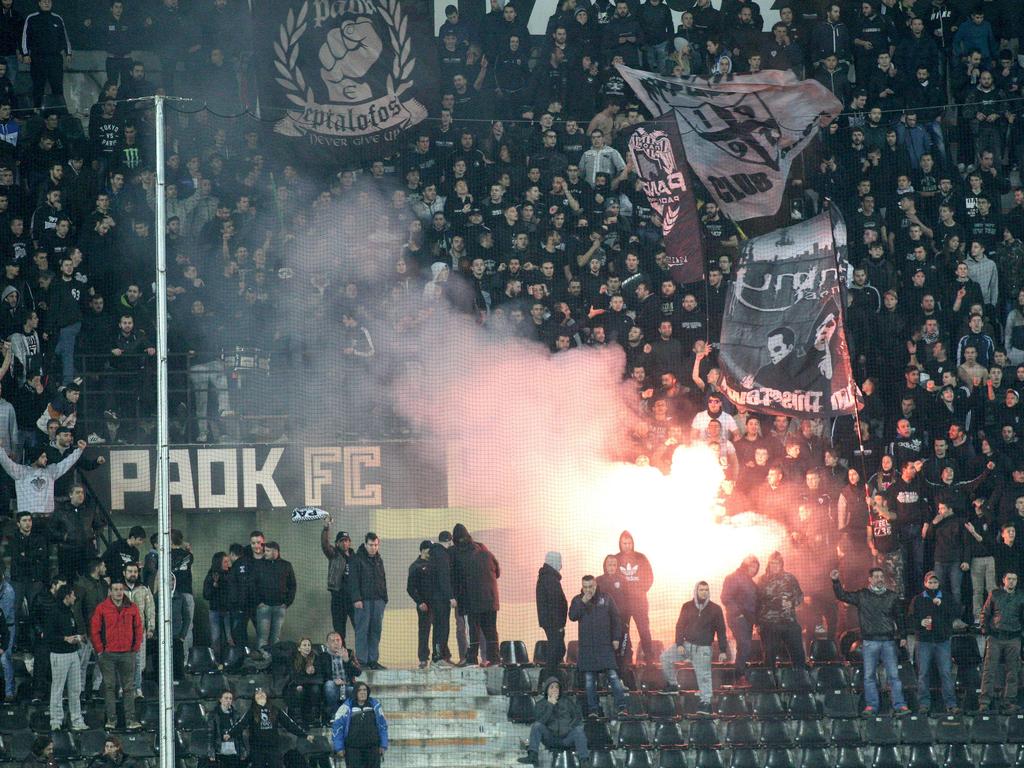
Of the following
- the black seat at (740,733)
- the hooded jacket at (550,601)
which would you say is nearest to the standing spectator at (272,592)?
the hooded jacket at (550,601)

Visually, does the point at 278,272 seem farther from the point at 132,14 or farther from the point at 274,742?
the point at 274,742

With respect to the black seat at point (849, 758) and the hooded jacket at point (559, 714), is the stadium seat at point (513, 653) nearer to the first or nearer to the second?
the hooded jacket at point (559, 714)

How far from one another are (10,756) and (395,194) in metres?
6.79

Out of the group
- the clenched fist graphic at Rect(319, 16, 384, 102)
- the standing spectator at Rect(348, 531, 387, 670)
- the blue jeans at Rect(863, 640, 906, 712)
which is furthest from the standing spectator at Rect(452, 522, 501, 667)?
the clenched fist graphic at Rect(319, 16, 384, 102)

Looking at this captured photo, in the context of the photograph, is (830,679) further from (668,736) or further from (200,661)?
(200,661)

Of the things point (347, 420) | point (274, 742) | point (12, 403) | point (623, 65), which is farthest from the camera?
point (623, 65)

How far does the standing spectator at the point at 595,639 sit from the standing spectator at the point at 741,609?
111 cm

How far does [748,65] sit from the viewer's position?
18.7 meters

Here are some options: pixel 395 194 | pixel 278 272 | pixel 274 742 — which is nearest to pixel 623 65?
pixel 395 194

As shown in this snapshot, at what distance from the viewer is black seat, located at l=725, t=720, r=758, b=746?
14.5 metres

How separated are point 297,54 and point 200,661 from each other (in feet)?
22.3

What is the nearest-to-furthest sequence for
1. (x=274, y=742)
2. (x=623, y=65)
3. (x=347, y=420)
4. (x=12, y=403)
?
(x=274, y=742) → (x=12, y=403) → (x=347, y=420) → (x=623, y=65)

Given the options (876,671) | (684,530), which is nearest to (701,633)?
(876,671)

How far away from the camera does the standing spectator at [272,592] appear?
15184 millimetres
